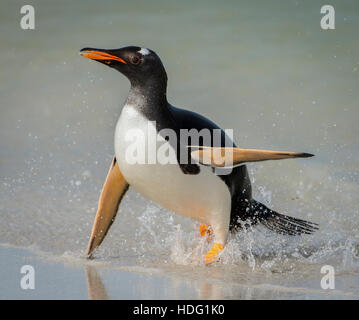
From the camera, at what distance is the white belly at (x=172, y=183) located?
2295mm

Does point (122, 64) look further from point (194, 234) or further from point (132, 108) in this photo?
point (194, 234)

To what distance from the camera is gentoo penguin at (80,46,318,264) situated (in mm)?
2273

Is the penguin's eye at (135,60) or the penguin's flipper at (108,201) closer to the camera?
the penguin's eye at (135,60)

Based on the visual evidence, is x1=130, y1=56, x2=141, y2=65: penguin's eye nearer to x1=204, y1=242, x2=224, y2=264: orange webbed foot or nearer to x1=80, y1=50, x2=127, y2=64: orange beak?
x1=80, y1=50, x2=127, y2=64: orange beak

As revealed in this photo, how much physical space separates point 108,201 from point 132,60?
2.00ft

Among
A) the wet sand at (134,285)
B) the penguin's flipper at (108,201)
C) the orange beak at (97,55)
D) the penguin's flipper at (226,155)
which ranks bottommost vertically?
the wet sand at (134,285)

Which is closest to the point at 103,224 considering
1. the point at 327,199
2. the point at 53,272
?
the point at 53,272

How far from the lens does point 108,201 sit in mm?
2609

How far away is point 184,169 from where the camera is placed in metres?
2.31

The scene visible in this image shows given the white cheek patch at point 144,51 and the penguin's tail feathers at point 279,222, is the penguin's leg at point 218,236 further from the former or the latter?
the white cheek patch at point 144,51

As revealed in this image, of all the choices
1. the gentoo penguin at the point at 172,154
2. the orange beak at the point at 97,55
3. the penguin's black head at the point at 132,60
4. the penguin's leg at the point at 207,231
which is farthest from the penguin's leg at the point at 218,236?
the orange beak at the point at 97,55

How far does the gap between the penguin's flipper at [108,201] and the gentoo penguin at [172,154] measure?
64 mm

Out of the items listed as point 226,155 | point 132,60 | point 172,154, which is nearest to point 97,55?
point 132,60

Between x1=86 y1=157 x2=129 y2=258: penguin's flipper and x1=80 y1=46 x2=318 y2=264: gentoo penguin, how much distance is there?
0.06 metres
